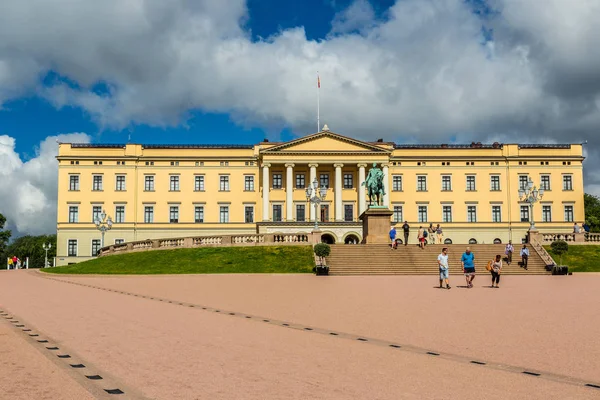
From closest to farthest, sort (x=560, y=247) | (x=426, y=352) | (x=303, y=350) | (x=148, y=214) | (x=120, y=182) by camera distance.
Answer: (x=426, y=352), (x=303, y=350), (x=560, y=247), (x=120, y=182), (x=148, y=214)

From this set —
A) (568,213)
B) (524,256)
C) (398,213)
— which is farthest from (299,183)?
(524,256)

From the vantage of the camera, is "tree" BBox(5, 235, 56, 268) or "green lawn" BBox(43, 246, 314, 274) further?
"tree" BBox(5, 235, 56, 268)

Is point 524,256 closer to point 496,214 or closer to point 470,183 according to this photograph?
point 470,183

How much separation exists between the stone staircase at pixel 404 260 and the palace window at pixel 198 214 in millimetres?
42615

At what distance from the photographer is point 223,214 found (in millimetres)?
88875

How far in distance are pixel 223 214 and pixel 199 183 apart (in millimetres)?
5410

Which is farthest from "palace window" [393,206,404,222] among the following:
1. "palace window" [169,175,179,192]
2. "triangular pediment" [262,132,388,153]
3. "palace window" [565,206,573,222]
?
"palace window" [169,175,179,192]

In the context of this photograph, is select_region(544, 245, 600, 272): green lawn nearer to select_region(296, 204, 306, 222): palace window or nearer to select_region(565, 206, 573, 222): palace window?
select_region(565, 206, 573, 222): palace window

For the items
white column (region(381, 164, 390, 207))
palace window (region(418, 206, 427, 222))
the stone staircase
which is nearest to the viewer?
the stone staircase

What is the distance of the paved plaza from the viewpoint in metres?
8.05

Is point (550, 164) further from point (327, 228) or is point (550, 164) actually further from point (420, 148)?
point (327, 228)

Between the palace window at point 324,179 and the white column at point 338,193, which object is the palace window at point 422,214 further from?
the palace window at point 324,179

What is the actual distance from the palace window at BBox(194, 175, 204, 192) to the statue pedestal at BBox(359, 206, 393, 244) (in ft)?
136

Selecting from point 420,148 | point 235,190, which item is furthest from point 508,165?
point 235,190
